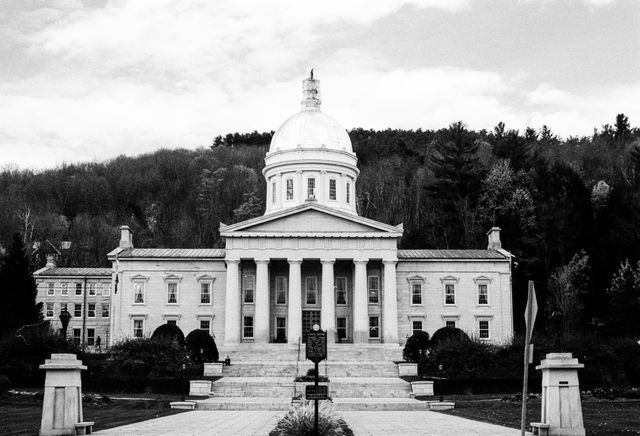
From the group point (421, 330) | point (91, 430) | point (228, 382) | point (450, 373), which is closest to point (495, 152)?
point (421, 330)

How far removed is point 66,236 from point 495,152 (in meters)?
58.1

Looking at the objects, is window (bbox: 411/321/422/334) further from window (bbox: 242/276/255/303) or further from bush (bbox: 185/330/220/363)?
bush (bbox: 185/330/220/363)

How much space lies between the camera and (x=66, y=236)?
382 ft

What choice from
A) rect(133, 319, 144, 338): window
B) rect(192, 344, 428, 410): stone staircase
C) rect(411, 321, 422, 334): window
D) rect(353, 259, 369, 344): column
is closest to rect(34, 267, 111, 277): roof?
rect(133, 319, 144, 338): window

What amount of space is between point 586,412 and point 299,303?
127 ft

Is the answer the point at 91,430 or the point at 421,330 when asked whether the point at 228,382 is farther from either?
the point at 421,330

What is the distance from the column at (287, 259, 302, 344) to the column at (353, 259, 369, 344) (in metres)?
4.39

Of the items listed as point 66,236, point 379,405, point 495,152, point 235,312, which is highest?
point 495,152

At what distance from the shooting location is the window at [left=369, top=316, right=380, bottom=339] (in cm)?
7131

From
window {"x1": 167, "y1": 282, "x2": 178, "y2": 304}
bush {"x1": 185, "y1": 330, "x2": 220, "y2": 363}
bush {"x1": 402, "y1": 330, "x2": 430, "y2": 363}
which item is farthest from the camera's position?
window {"x1": 167, "y1": 282, "x2": 178, "y2": 304}

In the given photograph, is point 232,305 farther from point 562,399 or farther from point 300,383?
point 562,399

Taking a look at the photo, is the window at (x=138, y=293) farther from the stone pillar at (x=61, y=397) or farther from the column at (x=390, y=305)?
the stone pillar at (x=61, y=397)

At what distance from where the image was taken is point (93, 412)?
32625 mm

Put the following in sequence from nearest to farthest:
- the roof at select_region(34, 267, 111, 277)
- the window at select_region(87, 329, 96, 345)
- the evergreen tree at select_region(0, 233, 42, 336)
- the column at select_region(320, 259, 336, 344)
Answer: the evergreen tree at select_region(0, 233, 42, 336)
the column at select_region(320, 259, 336, 344)
the window at select_region(87, 329, 96, 345)
the roof at select_region(34, 267, 111, 277)
